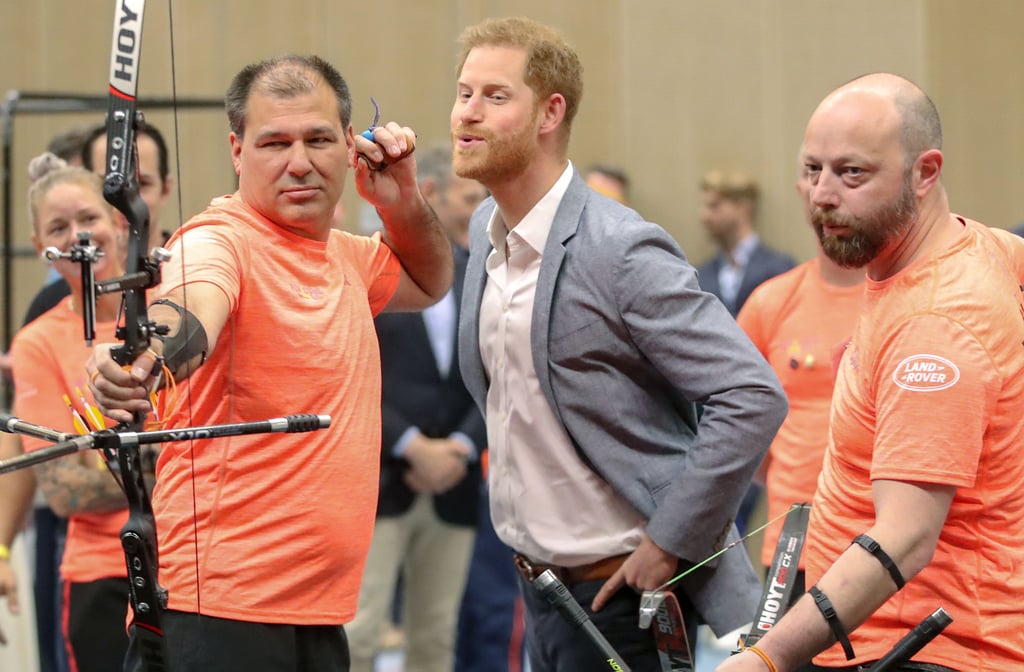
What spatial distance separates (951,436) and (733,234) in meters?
4.61

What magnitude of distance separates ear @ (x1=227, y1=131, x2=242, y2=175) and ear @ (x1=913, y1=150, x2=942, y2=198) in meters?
0.99

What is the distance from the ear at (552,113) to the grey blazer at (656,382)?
111mm

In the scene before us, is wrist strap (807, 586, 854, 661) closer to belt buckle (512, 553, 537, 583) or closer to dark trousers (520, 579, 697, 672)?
dark trousers (520, 579, 697, 672)

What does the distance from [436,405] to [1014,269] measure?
7.55 feet

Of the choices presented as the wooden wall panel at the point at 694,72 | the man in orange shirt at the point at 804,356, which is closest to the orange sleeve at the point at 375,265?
the man in orange shirt at the point at 804,356

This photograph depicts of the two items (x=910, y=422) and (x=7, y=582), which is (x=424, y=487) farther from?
(x=910, y=422)

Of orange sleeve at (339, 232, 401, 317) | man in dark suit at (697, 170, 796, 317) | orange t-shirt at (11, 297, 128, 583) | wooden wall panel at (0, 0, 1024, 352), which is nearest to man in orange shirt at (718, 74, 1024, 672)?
orange sleeve at (339, 232, 401, 317)

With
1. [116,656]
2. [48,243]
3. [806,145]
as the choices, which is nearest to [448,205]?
[48,243]

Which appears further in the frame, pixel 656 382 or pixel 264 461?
pixel 656 382

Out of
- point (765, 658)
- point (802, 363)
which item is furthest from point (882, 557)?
point (802, 363)

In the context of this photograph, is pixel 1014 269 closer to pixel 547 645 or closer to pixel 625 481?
pixel 625 481

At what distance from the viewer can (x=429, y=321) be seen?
4.23m

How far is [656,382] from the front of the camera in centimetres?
244

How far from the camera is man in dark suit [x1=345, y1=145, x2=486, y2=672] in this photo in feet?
13.4
